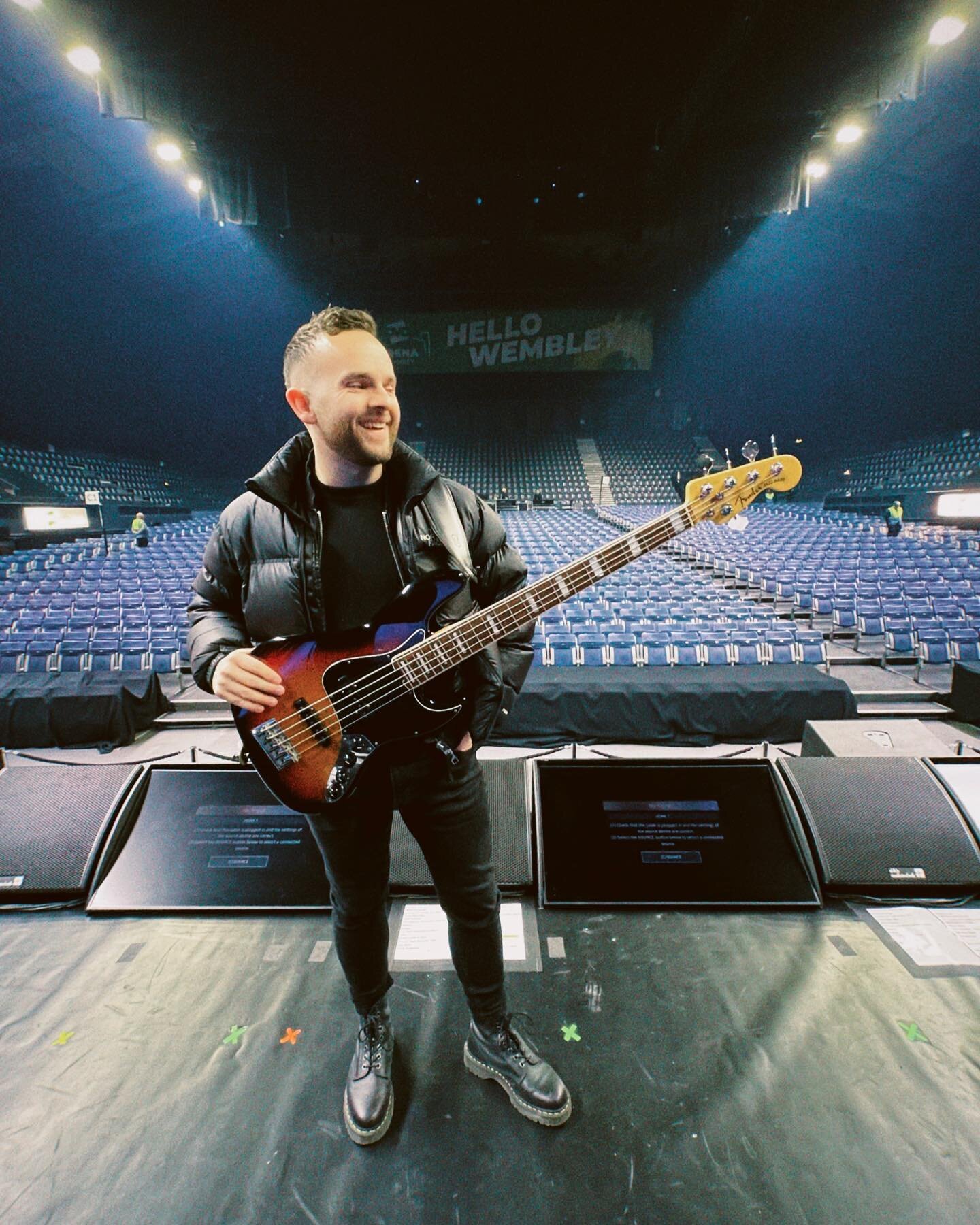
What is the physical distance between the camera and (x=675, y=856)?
2.47m

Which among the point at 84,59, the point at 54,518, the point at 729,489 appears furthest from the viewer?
the point at 54,518

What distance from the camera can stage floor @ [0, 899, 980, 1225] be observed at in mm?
1374

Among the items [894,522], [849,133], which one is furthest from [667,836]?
[849,133]

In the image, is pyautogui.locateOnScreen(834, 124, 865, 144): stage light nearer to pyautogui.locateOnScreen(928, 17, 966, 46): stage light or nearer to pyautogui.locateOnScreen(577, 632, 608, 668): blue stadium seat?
pyautogui.locateOnScreen(928, 17, 966, 46): stage light

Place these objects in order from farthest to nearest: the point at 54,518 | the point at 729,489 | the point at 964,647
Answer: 1. the point at 54,518
2. the point at 964,647
3. the point at 729,489

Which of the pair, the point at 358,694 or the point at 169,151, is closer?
the point at 358,694

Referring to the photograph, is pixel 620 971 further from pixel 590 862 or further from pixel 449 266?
pixel 449 266

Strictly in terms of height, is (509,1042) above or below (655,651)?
below

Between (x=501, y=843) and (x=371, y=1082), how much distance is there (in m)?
1.07

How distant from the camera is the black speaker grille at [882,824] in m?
2.34

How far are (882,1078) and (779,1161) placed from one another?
48 cm

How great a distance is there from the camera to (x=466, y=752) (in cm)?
148

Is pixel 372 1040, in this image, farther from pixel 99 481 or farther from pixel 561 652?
pixel 99 481

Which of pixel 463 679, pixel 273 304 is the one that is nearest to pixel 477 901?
pixel 463 679
